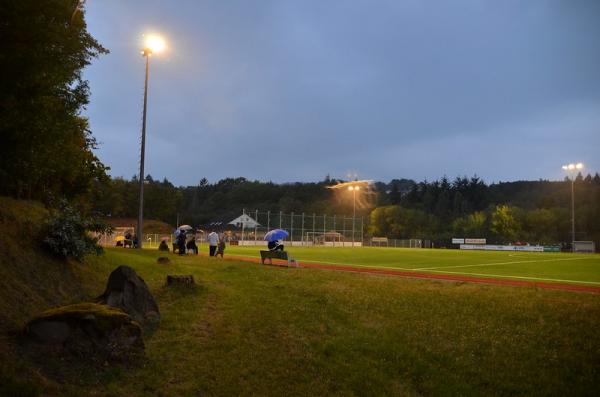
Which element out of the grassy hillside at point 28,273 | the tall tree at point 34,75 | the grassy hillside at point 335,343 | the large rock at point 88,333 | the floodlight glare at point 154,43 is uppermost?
the floodlight glare at point 154,43

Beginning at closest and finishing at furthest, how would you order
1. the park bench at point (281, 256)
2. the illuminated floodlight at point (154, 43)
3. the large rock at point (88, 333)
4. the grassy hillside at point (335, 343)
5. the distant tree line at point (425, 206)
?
the large rock at point (88, 333), the grassy hillside at point (335, 343), the park bench at point (281, 256), the illuminated floodlight at point (154, 43), the distant tree line at point (425, 206)

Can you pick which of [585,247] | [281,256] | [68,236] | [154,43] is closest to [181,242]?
[281,256]

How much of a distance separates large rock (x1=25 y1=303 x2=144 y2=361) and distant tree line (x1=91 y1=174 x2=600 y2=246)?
153 ft

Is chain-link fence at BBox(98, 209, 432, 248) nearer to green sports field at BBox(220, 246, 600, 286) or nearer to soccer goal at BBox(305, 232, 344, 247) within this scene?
soccer goal at BBox(305, 232, 344, 247)

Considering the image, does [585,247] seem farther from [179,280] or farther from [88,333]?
[88,333]

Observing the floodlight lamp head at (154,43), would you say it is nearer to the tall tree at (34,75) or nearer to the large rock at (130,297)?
the tall tree at (34,75)

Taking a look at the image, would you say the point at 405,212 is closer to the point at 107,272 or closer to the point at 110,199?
the point at 110,199

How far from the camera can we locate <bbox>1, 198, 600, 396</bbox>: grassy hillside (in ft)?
19.1

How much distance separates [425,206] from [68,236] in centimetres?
12619

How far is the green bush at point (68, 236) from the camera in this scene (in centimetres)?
978

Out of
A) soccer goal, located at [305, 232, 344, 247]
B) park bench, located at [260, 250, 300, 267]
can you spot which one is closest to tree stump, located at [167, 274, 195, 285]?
park bench, located at [260, 250, 300, 267]

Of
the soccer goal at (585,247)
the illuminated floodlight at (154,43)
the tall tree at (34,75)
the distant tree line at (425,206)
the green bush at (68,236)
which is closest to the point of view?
the tall tree at (34,75)

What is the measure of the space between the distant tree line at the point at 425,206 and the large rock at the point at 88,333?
46.6m

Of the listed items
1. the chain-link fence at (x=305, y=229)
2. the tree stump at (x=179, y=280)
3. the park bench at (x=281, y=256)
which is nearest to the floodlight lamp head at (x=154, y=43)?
the park bench at (x=281, y=256)
